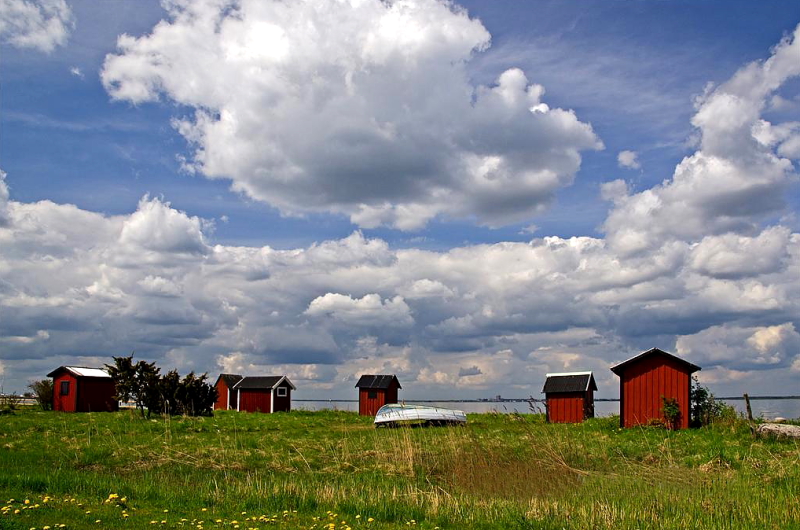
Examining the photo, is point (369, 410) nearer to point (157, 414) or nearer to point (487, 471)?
point (157, 414)

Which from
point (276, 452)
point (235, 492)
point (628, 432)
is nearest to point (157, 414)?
point (276, 452)

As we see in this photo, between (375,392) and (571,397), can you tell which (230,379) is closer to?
(375,392)

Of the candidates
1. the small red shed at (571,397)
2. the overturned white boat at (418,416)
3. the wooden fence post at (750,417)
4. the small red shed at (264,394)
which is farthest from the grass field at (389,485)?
the small red shed at (264,394)

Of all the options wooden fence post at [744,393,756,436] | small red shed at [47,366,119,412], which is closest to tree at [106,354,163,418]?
small red shed at [47,366,119,412]

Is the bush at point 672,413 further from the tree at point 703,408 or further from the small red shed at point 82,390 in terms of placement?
the small red shed at point 82,390

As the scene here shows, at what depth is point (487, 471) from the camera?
16.8 meters

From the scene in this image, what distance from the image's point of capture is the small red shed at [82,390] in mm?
51781

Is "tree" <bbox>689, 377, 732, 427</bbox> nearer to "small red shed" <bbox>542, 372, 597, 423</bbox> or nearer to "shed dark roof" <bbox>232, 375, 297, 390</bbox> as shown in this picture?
"small red shed" <bbox>542, 372, 597, 423</bbox>

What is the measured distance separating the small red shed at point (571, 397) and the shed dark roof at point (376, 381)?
14.9m

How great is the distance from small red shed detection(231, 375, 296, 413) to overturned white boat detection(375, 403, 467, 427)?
21.3 m

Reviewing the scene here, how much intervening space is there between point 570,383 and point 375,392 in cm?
1734

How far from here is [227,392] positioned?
62.8m

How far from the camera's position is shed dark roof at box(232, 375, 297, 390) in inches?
2327

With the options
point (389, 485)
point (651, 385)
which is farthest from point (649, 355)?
point (389, 485)
